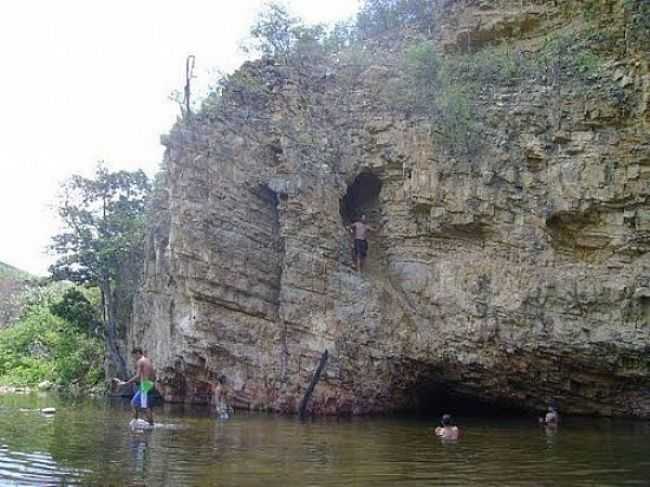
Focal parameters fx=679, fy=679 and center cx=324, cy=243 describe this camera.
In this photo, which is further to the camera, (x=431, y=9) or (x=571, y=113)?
(x=431, y=9)

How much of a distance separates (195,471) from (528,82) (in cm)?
1516

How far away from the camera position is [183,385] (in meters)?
22.1

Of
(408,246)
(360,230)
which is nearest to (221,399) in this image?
(360,230)

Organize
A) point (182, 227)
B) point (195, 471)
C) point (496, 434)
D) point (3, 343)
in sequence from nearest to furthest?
point (195, 471), point (496, 434), point (182, 227), point (3, 343)

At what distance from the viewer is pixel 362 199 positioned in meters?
22.1

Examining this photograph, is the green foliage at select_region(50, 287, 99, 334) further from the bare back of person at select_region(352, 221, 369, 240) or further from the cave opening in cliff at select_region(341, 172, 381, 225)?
the bare back of person at select_region(352, 221, 369, 240)

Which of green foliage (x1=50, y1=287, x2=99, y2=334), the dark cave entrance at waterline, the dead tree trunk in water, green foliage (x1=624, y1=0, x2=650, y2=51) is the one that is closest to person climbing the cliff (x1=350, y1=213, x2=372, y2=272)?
the dead tree trunk in water

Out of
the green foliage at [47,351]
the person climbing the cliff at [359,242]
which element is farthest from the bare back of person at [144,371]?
the green foliage at [47,351]

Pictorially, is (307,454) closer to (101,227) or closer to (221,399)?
(221,399)

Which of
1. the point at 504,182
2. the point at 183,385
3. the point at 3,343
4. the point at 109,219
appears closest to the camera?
the point at 504,182

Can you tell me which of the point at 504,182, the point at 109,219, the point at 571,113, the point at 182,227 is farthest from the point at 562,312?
the point at 109,219

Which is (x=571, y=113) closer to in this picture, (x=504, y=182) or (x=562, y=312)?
(x=504, y=182)

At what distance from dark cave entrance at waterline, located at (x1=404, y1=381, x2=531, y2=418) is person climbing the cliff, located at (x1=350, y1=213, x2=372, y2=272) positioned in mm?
4096

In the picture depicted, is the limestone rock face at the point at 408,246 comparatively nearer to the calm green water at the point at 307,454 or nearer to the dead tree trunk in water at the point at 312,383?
the dead tree trunk in water at the point at 312,383
